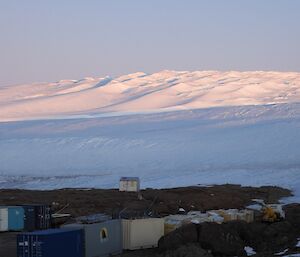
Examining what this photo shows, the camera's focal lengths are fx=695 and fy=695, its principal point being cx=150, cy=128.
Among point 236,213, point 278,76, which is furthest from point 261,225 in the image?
point 278,76

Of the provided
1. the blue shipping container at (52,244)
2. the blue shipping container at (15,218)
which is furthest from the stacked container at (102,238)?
the blue shipping container at (15,218)

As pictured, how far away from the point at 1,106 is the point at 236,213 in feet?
255

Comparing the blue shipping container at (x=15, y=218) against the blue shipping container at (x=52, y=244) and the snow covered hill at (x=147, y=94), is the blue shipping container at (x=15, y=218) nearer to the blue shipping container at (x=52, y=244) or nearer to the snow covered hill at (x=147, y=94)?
the blue shipping container at (x=52, y=244)

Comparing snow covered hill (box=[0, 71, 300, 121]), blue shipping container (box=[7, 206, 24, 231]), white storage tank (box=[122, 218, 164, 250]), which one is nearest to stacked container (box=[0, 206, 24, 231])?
blue shipping container (box=[7, 206, 24, 231])

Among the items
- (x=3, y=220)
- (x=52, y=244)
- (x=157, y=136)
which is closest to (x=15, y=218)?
(x=3, y=220)

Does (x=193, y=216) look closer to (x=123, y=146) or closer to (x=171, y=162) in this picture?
(x=171, y=162)

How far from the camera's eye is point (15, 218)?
21.6 m

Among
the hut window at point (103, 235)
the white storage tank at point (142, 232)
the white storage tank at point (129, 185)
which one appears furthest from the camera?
the white storage tank at point (129, 185)

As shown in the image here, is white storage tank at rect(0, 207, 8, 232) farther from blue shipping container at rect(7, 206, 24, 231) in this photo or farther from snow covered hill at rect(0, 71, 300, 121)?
snow covered hill at rect(0, 71, 300, 121)

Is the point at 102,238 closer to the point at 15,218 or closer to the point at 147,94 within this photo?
the point at 15,218

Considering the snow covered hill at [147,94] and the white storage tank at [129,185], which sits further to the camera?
the snow covered hill at [147,94]

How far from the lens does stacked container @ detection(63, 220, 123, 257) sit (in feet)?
55.4

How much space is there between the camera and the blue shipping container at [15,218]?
21453mm

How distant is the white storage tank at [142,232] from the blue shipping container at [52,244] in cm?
235
